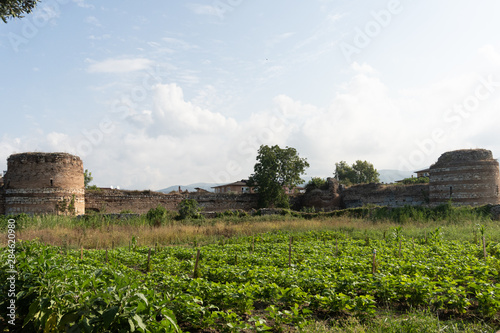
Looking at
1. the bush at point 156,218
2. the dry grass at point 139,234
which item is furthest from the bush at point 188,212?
the dry grass at point 139,234

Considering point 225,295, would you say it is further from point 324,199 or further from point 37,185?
point 324,199

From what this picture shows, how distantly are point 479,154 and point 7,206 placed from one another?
31.4m

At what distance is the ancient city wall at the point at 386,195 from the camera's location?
2867 cm

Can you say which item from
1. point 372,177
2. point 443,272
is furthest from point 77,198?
point 372,177

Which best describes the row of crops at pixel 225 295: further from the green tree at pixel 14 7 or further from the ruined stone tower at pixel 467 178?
the ruined stone tower at pixel 467 178

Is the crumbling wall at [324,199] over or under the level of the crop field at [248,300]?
over

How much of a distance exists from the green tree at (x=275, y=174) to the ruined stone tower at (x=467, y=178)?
1127cm

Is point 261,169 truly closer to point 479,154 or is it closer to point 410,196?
point 410,196

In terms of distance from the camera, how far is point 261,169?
31.4 m

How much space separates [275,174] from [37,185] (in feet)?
58.0

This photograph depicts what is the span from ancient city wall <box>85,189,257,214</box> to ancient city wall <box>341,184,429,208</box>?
343 inches

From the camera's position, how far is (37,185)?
22906 millimetres

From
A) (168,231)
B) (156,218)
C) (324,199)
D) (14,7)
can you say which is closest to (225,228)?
(168,231)

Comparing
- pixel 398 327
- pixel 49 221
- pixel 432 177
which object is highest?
pixel 432 177
